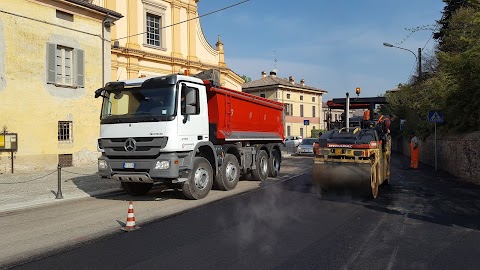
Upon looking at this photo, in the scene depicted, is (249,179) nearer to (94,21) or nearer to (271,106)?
(271,106)

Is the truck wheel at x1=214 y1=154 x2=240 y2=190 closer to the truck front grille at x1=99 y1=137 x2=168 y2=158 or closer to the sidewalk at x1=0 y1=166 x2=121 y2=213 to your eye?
the truck front grille at x1=99 y1=137 x2=168 y2=158

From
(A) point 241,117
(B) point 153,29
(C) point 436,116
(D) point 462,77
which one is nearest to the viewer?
(A) point 241,117

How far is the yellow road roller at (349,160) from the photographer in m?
8.97

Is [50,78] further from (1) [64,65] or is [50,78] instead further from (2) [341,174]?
(2) [341,174]

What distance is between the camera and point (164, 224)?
22.2 ft

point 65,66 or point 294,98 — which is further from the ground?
point 294,98

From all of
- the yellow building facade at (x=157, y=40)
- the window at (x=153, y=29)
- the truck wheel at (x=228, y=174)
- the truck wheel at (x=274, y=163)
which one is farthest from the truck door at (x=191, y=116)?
the window at (x=153, y=29)

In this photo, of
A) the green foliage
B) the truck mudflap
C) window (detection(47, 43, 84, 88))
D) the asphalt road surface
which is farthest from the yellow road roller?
window (detection(47, 43, 84, 88))

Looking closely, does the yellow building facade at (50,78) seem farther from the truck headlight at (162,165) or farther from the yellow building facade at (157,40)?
the truck headlight at (162,165)

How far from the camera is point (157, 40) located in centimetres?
2530

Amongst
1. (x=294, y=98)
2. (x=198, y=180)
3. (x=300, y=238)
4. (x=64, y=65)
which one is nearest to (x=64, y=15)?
(x=64, y=65)

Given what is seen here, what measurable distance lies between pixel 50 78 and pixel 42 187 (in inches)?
251

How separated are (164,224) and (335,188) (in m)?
4.79

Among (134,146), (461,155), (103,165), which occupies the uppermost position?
(134,146)
